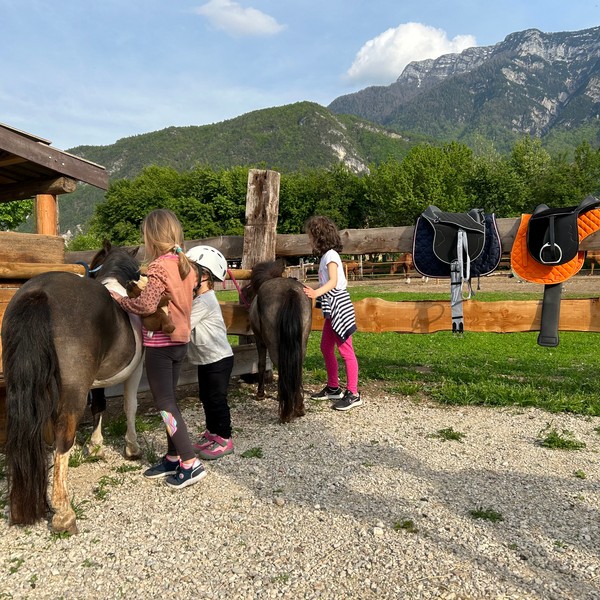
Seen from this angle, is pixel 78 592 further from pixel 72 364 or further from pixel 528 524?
pixel 528 524

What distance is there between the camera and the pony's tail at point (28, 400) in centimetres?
299

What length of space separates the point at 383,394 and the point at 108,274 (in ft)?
11.7

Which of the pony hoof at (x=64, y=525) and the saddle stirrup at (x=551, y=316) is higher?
the saddle stirrup at (x=551, y=316)

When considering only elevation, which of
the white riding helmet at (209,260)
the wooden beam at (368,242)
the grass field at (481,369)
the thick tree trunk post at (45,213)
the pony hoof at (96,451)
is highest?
the thick tree trunk post at (45,213)

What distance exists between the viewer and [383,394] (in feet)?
20.6

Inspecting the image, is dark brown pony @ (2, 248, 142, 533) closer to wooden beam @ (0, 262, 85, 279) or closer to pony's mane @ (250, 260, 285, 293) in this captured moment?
wooden beam @ (0, 262, 85, 279)

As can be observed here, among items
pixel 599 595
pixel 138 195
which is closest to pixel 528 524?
pixel 599 595

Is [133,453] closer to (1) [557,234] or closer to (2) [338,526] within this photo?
(2) [338,526]

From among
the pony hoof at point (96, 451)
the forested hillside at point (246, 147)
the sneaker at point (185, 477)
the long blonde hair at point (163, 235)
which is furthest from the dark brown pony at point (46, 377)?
the forested hillside at point (246, 147)

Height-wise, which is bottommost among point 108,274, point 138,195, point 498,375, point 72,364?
point 498,375

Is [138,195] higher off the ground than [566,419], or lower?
higher

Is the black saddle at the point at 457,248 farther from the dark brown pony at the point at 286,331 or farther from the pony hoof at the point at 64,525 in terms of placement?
the pony hoof at the point at 64,525

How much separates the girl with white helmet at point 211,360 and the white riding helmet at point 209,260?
19mm

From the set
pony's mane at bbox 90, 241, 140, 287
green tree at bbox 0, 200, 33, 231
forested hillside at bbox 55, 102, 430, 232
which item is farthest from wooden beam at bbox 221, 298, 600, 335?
forested hillside at bbox 55, 102, 430, 232
